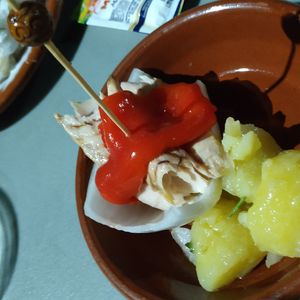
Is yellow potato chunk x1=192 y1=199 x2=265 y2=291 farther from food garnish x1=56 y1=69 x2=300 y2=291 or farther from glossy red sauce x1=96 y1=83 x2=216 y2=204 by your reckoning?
glossy red sauce x1=96 y1=83 x2=216 y2=204

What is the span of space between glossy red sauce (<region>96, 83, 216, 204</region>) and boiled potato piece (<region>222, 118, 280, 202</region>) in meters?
0.07

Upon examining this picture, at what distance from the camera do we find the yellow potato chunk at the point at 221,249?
0.87m

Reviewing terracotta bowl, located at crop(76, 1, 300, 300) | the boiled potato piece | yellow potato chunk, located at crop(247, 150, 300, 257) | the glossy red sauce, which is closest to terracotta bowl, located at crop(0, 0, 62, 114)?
terracotta bowl, located at crop(76, 1, 300, 300)

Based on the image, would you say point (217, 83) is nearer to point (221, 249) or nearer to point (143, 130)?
point (143, 130)

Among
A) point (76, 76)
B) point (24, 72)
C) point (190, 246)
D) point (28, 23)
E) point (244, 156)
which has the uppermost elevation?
point (28, 23)

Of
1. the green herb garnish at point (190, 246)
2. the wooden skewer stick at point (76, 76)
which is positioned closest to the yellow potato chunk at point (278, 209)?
the green herb garnish at point (190, 246)

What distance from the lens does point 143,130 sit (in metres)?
0.94

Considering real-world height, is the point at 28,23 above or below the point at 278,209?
above

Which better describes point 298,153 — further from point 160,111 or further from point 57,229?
point 57,229

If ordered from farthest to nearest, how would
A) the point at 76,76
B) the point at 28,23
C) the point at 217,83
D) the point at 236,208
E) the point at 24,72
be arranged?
the point at 24,72, the point at 217,83, the point at 236,208, the point at 76,76, the point at 28,23

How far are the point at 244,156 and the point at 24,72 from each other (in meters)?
0.72

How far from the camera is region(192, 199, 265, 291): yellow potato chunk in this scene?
874 mm

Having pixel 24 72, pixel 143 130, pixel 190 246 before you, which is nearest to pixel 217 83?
pixel 143 130

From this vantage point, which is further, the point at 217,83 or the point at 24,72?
the point at 24,72
